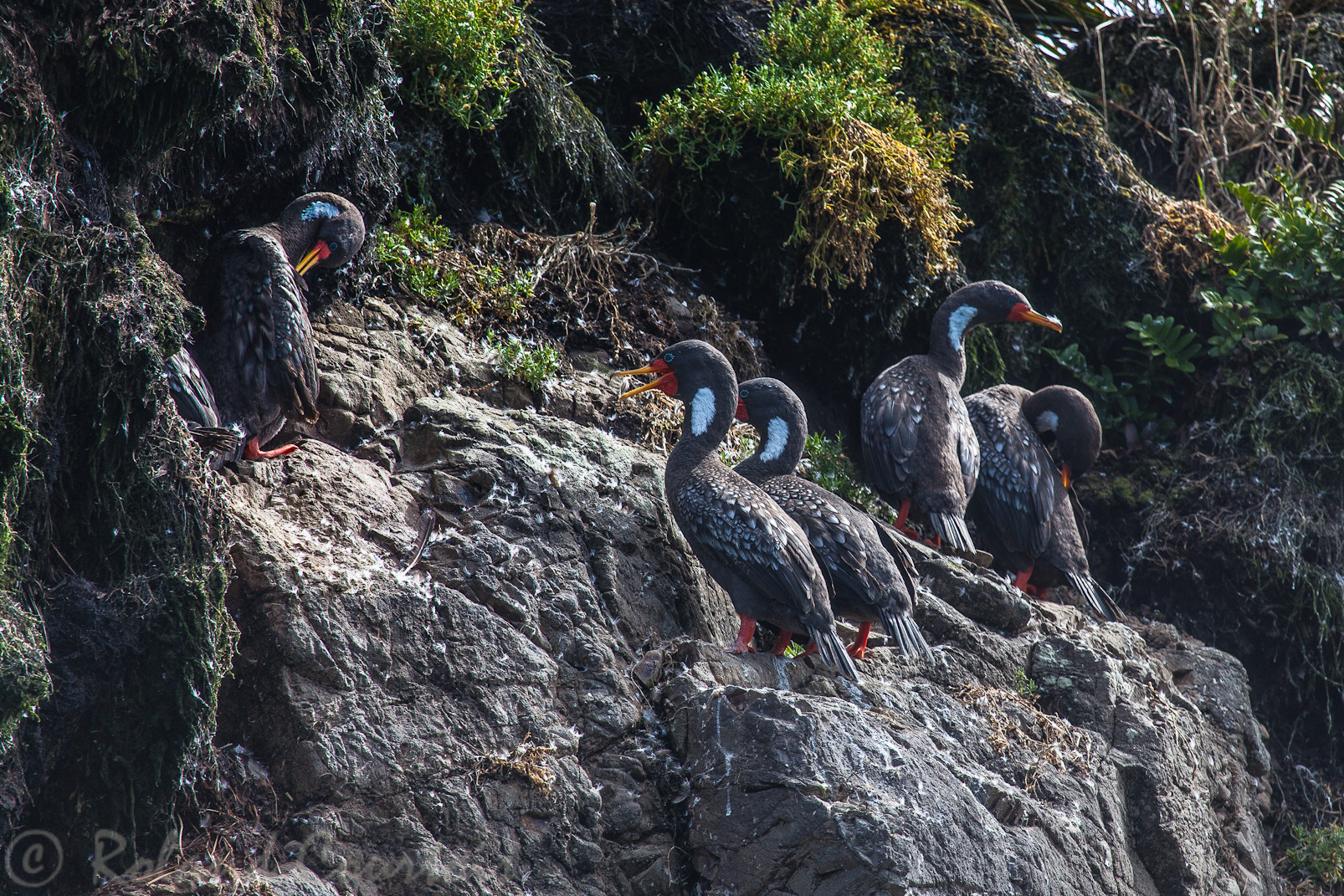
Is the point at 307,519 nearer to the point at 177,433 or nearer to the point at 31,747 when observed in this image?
the point at 177,433

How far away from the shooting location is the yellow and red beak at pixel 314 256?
530 cm

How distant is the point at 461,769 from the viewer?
3.99 metres

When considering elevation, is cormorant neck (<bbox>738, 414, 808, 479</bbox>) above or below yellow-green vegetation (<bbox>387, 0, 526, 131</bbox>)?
below

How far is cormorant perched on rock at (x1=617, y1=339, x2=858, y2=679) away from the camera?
4.67m

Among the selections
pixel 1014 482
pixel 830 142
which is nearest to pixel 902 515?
pixel 1014 482

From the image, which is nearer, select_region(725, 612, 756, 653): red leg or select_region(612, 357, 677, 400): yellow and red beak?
select_region(725, 612, 756, 653): red leg

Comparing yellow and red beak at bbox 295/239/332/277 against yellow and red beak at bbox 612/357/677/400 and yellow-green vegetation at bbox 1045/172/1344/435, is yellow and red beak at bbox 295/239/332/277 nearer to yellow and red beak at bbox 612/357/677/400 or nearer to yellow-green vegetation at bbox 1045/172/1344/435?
yellow and red beak at bbox 612/357/677/400

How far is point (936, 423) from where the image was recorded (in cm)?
662

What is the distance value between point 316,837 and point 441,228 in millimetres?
3841

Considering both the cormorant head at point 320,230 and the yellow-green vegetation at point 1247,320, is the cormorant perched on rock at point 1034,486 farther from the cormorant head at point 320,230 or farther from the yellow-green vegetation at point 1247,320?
the cormorant head at point 320,230

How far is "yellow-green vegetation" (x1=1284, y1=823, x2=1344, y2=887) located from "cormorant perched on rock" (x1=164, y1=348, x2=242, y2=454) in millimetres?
6632

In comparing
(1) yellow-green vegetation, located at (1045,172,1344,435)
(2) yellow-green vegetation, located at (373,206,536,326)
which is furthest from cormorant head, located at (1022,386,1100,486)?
(2) yellow-green vegetation, located at (373,206,536,326)

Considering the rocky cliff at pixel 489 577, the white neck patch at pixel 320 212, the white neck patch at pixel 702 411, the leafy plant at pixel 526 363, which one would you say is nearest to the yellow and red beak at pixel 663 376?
the white neck patch at pixel 702 411

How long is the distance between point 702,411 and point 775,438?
Answer: 1.67 feet
